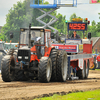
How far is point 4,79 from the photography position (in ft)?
50.4

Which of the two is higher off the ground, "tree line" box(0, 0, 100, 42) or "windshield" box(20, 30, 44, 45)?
"tree line" box(0, 0, 100, 42)

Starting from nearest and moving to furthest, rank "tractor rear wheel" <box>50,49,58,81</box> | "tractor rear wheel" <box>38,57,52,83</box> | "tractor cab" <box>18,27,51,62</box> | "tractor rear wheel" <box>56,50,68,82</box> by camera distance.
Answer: "tractor rear wheel" <box>38,57,52,83</box> → "tractor cab" <box>18,27,51,62</box> → "tractor rear wheel" <box>50,49,58,81</box> → "tractor rear wheel" <box>56,50,68,82</box>

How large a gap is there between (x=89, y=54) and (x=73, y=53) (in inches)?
128

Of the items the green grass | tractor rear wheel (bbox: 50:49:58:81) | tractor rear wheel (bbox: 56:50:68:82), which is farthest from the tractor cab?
the green grass

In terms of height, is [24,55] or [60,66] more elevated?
[24,55]

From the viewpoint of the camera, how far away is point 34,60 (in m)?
15.6

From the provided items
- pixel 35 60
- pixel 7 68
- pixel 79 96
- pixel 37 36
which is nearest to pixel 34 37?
pixel 37 36

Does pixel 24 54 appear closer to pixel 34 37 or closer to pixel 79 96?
pixel 34 37

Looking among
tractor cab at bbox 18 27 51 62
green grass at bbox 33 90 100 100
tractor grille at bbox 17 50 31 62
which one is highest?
tractor cab at bbox 18 27 51 62

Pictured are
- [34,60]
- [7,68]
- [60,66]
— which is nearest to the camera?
[7,68]

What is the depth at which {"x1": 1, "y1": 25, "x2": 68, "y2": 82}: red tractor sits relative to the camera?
15031mm

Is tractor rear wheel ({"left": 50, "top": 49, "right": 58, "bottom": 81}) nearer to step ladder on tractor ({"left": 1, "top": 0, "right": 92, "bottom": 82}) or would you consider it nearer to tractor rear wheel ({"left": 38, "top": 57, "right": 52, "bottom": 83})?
step ladder on tractor ({"left": 1, "top": 0, "right": 92, "bottom": 82})

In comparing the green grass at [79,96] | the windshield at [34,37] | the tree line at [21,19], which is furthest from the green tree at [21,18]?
the green grass at [79,96]

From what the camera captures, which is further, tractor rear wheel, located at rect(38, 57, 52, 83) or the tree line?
the tree line
